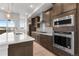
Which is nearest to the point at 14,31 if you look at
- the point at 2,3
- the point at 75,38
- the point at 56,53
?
the point at 2,3

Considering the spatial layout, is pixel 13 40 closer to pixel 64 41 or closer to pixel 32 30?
pixel 32 30

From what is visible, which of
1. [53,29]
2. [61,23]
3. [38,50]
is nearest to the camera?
[38,50]

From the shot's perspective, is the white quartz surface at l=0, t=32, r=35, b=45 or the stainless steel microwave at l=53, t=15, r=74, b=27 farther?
the stainless steel microwave at l=53, t=15, r=74, b=27

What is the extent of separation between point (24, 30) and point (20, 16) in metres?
0.27

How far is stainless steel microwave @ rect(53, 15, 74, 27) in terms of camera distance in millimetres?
2440

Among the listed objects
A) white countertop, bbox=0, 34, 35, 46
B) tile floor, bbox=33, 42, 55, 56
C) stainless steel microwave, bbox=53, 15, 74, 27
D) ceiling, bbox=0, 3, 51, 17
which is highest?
ceiling, bbox=0, 3, 51, 17

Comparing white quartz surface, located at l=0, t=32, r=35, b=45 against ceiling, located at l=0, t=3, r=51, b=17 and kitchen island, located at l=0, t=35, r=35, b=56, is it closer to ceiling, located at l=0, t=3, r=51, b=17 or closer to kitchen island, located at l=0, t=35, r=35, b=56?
kitchen island, located at l=0, t=35, r=35, b=56

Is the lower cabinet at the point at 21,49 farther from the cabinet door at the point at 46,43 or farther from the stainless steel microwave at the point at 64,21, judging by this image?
the stainless steel microwave at the point at 64,21

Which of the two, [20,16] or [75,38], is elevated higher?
[20,16]

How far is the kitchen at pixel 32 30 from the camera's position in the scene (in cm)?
211

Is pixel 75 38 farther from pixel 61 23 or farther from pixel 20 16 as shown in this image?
pixel 20 16

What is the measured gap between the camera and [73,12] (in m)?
2.44

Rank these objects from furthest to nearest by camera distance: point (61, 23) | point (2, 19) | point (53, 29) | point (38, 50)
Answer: point (53, 29) → point (61, 23) → point (38, 50) → point (2, 19)

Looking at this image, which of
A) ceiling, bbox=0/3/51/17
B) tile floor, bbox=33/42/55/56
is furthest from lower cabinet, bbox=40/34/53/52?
ceiling, bbox=0/3/51/17
